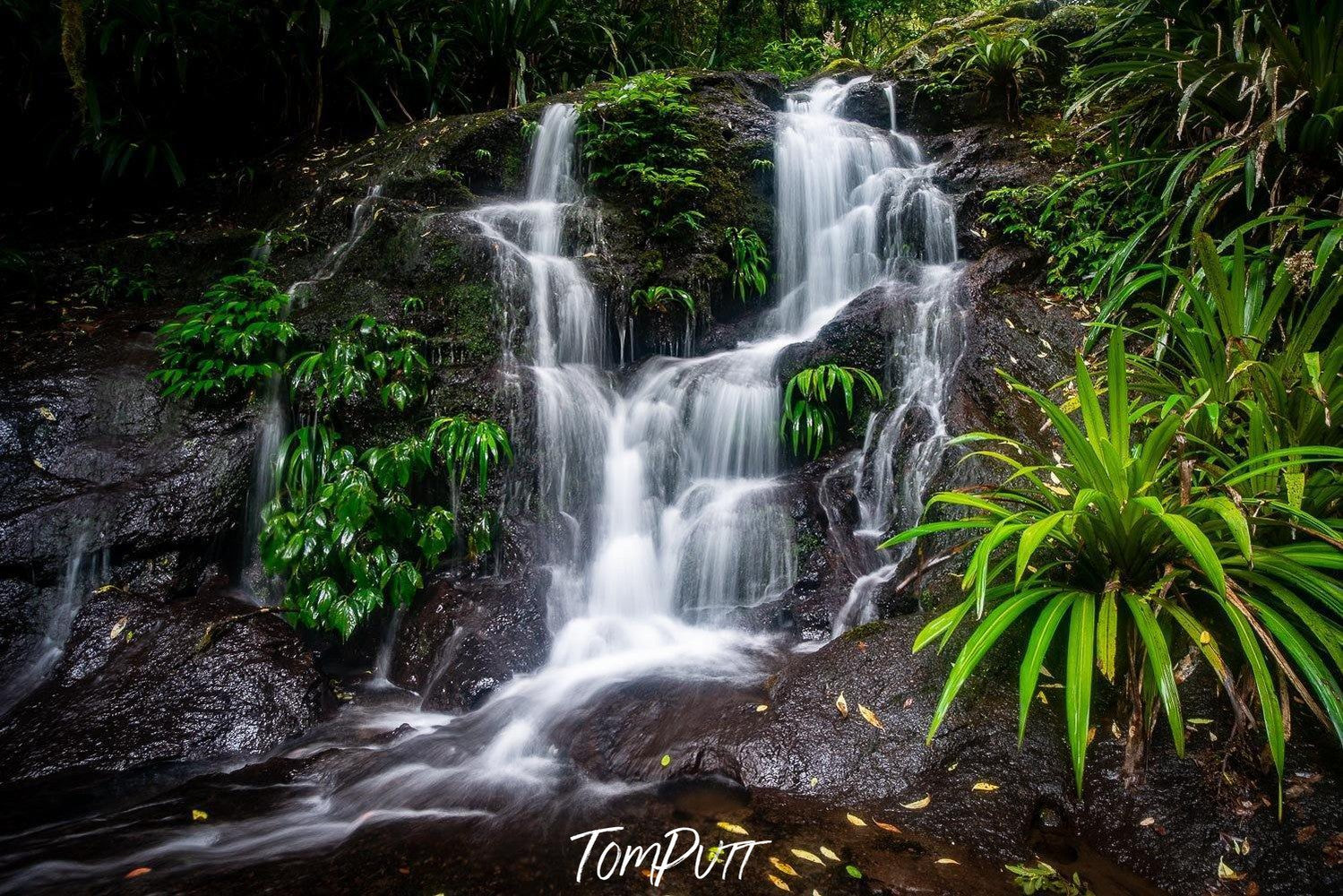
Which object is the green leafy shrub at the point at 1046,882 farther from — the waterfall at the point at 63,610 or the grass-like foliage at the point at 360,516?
the waterfall at the point at 63,610

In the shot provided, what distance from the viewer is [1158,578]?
2.19 meters

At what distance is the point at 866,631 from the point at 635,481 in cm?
246

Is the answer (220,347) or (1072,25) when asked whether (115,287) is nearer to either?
(220,347)

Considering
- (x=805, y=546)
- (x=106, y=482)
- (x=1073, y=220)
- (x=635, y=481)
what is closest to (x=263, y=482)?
(x=106, y=482)

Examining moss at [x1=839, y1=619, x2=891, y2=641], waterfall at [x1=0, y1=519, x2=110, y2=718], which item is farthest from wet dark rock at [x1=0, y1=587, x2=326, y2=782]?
moss at [x1=839, y1=619, x2=891, y2=641]

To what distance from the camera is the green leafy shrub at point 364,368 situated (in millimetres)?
4496

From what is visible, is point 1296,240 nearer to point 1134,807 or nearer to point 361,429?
point 1134,807

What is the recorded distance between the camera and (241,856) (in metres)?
2.30

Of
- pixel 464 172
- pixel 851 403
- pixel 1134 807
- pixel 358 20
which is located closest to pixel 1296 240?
pixel 851 403

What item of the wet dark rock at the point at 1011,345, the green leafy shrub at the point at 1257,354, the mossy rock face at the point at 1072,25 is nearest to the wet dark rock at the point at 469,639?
the wet dark rock at the point at 1011,345

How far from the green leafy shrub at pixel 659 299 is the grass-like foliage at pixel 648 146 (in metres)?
0.76

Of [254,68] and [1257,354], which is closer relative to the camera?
[1257,354]

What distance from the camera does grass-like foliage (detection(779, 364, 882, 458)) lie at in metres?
4.79

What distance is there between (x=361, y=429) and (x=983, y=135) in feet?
22.6
